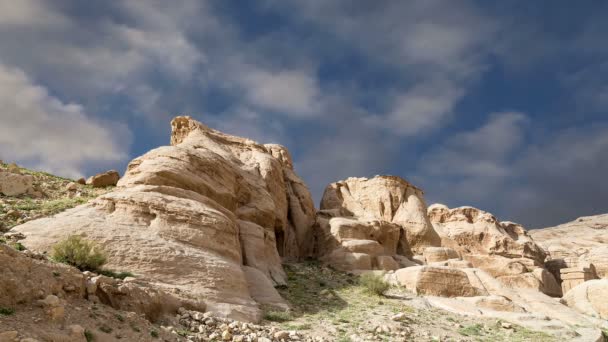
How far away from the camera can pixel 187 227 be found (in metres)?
19.0

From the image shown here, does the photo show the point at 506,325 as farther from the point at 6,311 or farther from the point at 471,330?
the point at 6,311

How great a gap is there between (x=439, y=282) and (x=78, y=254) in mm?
18539

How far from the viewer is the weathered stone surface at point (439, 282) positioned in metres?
26.6

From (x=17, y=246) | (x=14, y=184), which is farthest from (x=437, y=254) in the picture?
(x=17, y=246)

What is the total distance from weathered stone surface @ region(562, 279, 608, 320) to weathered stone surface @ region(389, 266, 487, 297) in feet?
24.3

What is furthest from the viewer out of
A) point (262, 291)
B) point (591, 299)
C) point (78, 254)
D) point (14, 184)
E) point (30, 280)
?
point (591, 299)

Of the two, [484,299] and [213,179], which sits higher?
[213,179]

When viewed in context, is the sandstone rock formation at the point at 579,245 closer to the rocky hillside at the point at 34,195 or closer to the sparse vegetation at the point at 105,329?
the rocky hillside at the point at 34,195

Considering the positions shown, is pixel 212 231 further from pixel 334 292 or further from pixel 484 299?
pixel 484 299

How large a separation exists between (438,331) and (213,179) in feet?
39.9

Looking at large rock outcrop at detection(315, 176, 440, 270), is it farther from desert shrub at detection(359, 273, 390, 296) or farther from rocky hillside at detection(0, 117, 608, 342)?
desert shrub at detection(359, 273, 390, 296)

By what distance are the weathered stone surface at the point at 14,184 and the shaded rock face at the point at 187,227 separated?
4.86m

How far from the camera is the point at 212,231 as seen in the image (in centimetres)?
1969

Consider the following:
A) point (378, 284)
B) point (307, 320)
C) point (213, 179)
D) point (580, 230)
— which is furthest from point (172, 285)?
point (580, 230)
